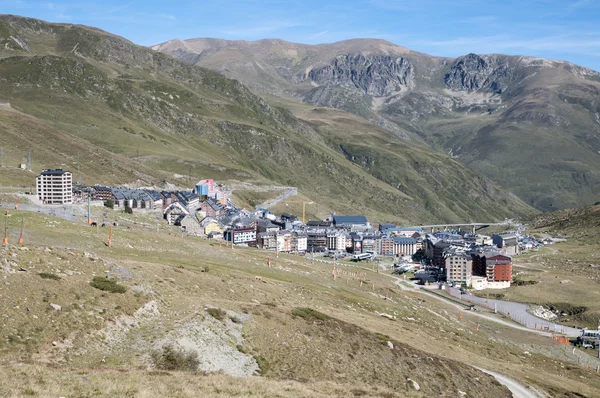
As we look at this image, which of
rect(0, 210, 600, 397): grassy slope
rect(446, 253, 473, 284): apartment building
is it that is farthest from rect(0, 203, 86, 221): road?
rect(446, 253, 473, 284): apartment building

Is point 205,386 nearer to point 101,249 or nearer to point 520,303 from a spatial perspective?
point 101,249

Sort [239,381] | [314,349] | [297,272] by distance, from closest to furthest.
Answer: [239,381] < [314,349] < [297,272]

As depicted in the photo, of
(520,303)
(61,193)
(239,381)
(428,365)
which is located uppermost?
(61,193)

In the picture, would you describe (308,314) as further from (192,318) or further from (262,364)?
(192,318)

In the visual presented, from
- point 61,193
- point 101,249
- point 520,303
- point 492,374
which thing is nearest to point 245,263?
point 101,249

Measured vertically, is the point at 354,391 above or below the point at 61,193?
below

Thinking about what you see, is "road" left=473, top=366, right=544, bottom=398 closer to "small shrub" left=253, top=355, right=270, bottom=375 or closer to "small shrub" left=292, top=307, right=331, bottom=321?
"small shrub" left=292, top=307, right=331, bottom=321

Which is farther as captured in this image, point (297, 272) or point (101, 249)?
point (297, 272)
